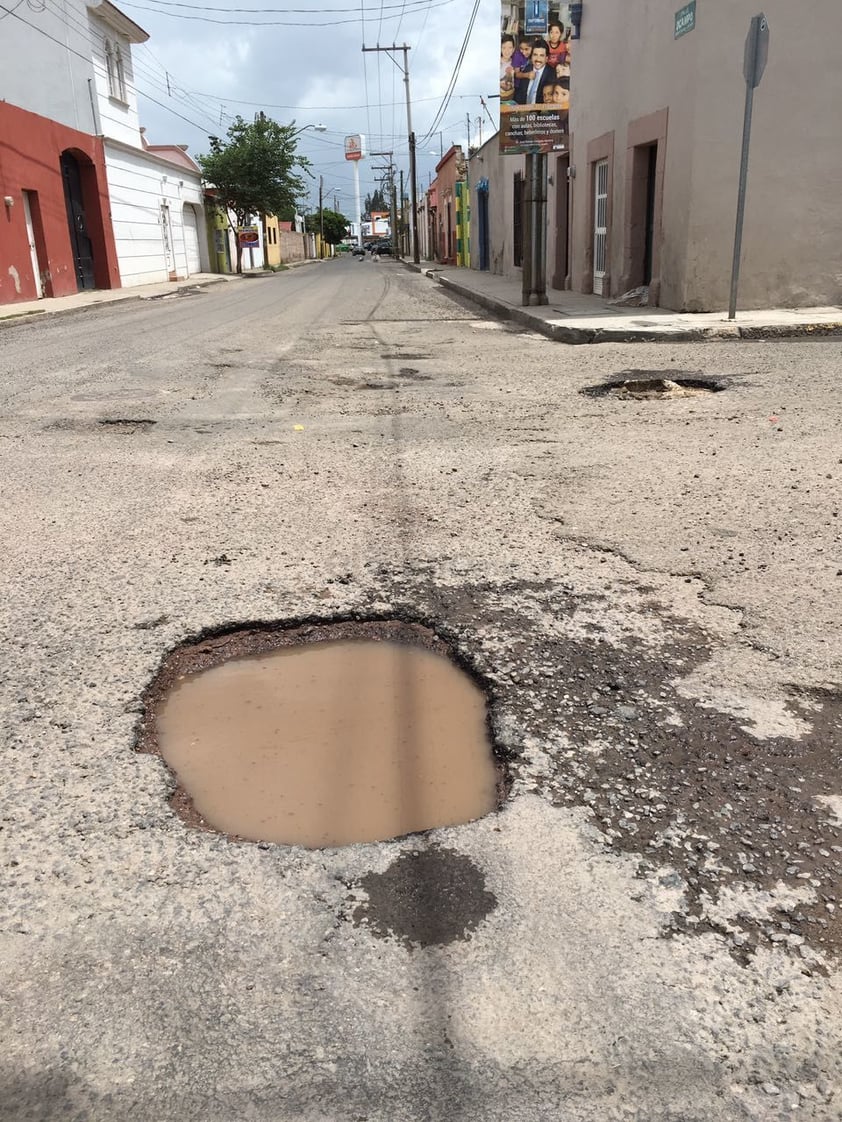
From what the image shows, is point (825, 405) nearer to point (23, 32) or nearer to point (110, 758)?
point (110, 758)

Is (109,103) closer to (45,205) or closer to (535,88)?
(45,205)

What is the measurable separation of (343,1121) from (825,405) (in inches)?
251

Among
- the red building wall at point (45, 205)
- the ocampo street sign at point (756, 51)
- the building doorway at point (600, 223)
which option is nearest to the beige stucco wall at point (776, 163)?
the ocampo street sign at point (756, 51)

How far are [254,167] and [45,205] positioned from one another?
2220cm

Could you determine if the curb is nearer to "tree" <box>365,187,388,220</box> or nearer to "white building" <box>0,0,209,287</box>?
"white building" <box>0,0,209,287</box>

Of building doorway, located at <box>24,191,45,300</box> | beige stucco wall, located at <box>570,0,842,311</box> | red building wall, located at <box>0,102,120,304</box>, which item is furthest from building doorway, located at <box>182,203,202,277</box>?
beige stucco wall, located at <box>570,0,842,311</box>

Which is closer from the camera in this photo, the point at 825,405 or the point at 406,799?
the point at 406,799

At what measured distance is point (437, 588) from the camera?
345 centimetres

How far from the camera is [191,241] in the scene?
38.9 metres

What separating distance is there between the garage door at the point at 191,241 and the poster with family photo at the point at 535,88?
27.1m

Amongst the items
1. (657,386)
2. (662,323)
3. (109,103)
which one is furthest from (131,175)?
(657,386)

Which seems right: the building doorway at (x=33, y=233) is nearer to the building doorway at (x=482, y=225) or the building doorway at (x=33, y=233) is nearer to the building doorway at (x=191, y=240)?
the building doorway at (x=191, y=240)

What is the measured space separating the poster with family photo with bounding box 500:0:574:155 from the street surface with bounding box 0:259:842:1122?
989 cm

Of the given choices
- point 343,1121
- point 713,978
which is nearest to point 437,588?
point 713,978
